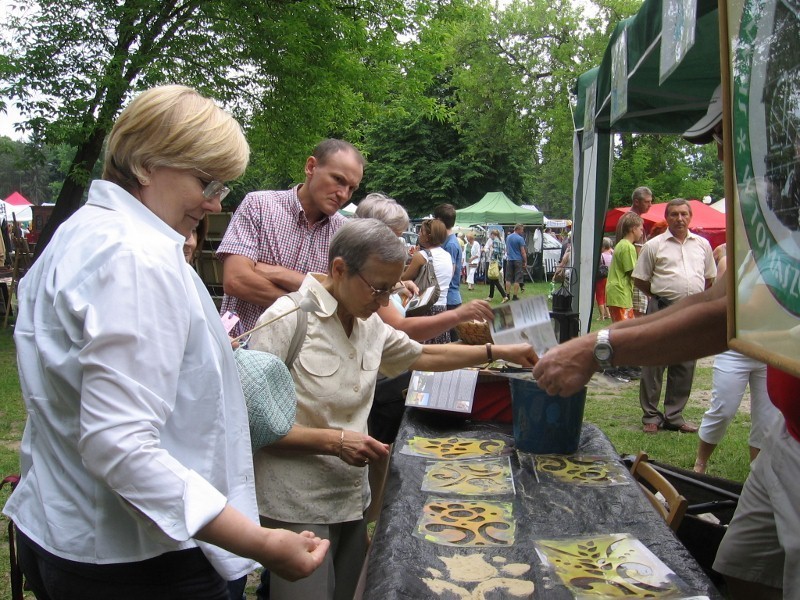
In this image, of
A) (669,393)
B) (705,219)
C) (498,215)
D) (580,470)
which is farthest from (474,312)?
(498,215)

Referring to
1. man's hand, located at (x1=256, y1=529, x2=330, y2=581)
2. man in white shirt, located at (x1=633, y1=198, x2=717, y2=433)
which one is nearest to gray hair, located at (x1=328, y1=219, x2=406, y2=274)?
man's hand, located at (x1=256, y1=529, x2=330, y2=581)

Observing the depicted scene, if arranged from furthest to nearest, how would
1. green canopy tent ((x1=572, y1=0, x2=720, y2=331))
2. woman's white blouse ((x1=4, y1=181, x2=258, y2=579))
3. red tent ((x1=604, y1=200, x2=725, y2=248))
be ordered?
red tent ((x1=604, y1=200, x2=725, y2=248))
green canopy tent ((x1=572, y1=0, x2=720, y2=331))
woman's white blouse ((x1=4, y1=181, x2=258, y2=579))

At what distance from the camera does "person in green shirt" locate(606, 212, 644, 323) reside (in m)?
8.00

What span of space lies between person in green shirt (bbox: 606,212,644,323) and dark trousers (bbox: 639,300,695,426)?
204 centimetres

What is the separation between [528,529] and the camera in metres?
2.05

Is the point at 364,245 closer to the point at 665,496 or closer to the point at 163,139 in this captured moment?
the point at 163,139

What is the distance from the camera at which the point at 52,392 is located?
4.08ft

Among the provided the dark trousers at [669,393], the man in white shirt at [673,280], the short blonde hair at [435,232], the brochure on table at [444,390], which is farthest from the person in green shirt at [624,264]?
the brochure on table at [444,390]

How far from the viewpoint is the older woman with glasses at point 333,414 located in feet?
7.06

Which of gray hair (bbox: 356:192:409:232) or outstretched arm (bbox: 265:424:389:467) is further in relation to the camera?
gray hair (bbox: 356:192:409:232)

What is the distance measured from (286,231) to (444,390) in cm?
98

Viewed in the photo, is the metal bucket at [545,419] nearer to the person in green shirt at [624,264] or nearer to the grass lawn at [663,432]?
the grass lawn at [663,432]

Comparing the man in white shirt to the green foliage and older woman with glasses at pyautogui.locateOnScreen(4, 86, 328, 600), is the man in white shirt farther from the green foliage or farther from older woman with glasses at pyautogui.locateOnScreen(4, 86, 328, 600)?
the green foliage

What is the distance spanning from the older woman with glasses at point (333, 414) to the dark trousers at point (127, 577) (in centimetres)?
73
